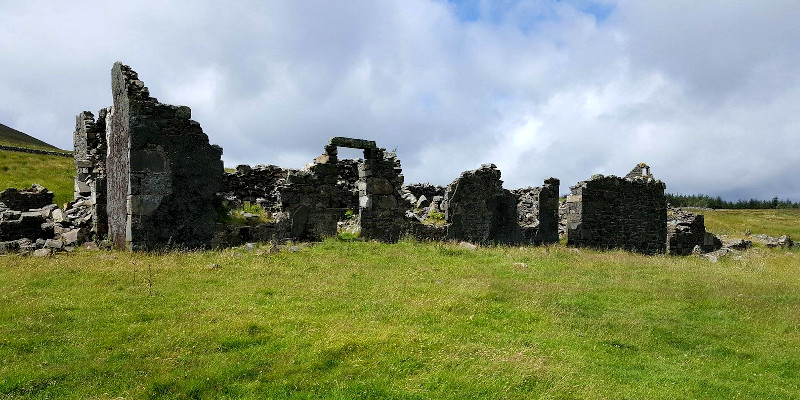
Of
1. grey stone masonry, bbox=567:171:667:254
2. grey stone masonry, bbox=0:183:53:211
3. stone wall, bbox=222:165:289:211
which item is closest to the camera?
grey stone masonry, bbox=0:183:53:211

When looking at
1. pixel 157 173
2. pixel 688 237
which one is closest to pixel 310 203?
pixel 157 173

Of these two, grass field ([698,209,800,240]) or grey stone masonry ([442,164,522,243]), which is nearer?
grey stone masonry ([442,164,522,243])

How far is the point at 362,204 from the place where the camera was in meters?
17.7

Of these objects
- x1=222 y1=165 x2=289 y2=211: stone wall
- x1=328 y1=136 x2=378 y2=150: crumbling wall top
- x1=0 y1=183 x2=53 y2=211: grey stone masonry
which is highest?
x1=328 y1=136 x2=378 y2=150: crumbling wall top

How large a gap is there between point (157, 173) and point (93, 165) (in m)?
4.42

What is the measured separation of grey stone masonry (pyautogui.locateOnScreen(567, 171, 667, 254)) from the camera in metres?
20.6

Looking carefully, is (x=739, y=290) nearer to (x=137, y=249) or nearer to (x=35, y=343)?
(x=35, y=343)

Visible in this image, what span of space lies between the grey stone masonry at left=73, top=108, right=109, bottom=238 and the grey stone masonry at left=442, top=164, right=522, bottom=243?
A: 10874mm

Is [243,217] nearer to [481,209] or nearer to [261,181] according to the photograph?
[261,181]

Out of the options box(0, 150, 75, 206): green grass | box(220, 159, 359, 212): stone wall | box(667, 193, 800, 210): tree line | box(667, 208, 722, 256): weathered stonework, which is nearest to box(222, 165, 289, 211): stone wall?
box(220, 159, 359, 212): stone wall

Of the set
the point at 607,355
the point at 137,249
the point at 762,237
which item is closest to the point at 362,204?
the point at 137,249

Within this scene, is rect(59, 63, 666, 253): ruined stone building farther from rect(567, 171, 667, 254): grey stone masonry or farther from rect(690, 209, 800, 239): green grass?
rect(690, 209, 800, 239): green grass

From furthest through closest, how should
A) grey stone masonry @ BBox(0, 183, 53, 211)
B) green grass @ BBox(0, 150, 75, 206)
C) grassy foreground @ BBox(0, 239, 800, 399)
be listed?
1. green grass @ BBox(0, 150, 75, 206)
2. grey stone masonry @ BBox(0, 183, 53, 211)
3. grassy foreground @ BBox(0, 239, 800, 399)

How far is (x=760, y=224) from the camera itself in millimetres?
49500
